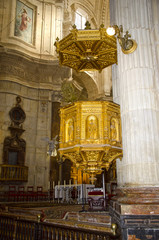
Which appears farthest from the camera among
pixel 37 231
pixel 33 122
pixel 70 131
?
pixel 33 122

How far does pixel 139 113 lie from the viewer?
430 centimetres

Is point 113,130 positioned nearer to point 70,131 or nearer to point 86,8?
point 70,131

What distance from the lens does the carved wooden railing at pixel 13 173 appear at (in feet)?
38.8

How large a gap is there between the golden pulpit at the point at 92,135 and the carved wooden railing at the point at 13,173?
7.02 meters

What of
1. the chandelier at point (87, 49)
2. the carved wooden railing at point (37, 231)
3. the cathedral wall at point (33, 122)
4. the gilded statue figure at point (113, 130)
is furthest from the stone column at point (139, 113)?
the cathedral wall at point (33, 122)

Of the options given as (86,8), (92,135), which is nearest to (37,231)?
(92,135)

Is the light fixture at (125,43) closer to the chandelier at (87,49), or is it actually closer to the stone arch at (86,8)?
the chandelier at (87,49)

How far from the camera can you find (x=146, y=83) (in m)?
4.44

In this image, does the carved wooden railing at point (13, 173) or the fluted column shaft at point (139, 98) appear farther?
the carved wooden railing at point (13, 173)

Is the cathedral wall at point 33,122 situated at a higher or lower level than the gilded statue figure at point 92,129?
higher

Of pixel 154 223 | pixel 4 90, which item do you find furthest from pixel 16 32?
pixel 154 223

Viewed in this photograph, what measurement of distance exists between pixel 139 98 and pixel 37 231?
2.82 m

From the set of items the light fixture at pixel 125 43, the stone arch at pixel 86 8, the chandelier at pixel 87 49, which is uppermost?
the stone arch at pixel 86 8

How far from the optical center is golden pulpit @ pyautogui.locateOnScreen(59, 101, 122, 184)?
5324 mm
